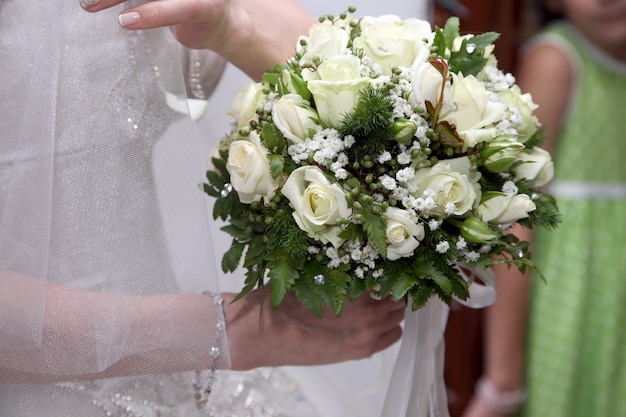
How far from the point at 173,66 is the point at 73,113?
15 centimetres

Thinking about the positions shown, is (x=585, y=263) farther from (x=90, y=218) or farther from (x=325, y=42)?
(x=90, y=218)

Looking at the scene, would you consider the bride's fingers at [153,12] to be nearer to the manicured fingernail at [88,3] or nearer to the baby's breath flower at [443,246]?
the manicured fingernail at [88,3]

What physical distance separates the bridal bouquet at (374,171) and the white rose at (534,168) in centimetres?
2

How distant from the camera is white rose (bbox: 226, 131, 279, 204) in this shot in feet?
2.71

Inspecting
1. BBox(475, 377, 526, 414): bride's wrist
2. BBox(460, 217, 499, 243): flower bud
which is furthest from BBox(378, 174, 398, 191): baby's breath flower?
BBox(475, 377, 526, 414): bride's wrist

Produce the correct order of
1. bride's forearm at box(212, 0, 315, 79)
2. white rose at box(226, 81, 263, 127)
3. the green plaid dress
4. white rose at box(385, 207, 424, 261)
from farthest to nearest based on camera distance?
the green plaid dress
bride's forearm at box(212, 0, 315, 79)
white rose at box(226, 81, 263, 127)
white rose at box(385, 207, 424, 261)

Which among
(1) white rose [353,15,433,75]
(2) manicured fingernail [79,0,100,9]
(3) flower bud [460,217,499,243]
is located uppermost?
(2) manicured fingernail [79,0,100,9]

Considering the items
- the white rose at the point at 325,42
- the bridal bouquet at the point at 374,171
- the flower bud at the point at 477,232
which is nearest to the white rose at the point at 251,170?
the bridal bouquet at the point at 374,171

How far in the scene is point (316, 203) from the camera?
2.61 feet

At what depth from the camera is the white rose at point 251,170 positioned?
2.71 feet

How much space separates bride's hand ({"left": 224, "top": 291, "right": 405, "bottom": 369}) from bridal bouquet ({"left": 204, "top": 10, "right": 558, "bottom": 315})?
0.13 metres

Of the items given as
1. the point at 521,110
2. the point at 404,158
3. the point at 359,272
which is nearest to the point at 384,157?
the point at 404,158

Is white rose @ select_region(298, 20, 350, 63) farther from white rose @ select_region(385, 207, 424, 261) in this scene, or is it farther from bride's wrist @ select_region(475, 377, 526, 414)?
bride's wrist @ select_region(475, 377, 526, 414)

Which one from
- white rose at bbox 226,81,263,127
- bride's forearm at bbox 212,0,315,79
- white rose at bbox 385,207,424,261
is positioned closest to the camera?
white rose at bbox 385,207,424,261
